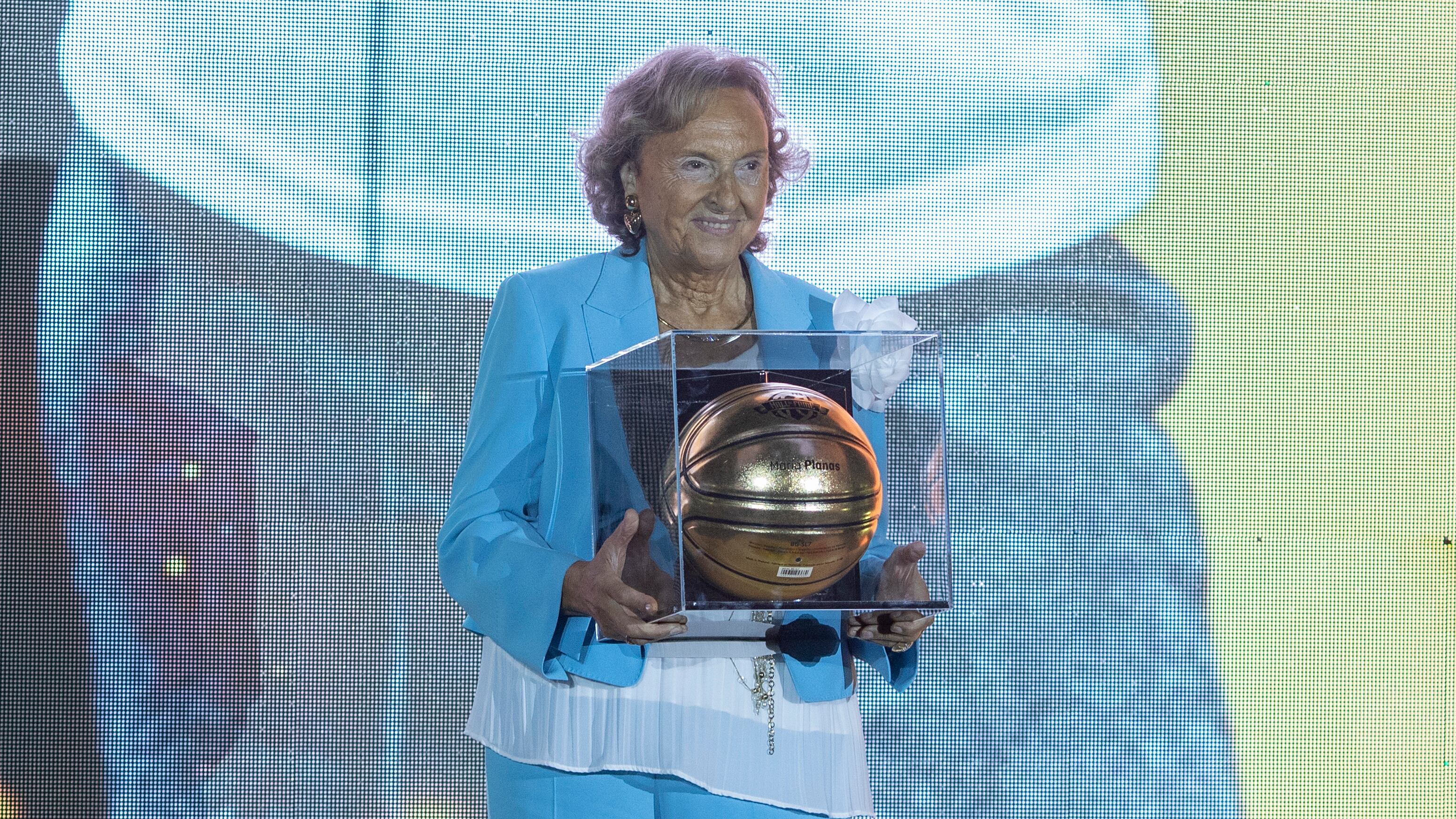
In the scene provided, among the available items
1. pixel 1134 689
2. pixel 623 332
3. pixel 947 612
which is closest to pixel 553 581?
pixel 623 332

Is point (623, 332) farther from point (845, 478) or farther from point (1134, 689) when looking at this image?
point (1134, 689)

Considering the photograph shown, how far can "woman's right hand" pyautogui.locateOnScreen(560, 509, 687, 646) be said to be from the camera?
1.20 meters

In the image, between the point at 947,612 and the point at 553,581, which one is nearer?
the point at 553,581

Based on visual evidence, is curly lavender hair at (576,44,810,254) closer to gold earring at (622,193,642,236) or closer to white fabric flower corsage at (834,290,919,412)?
gold earring at (622,193,642,236)

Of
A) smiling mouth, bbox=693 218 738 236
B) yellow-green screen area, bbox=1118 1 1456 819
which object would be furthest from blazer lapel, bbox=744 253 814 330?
yellow-green screen area, bbox=1118 1 1456 819

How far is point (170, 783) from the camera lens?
2.74 m

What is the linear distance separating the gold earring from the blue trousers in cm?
67

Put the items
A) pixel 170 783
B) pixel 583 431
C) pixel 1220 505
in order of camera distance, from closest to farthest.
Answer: pixel 583 431 → pixel 170 783 → pixel 1220 505

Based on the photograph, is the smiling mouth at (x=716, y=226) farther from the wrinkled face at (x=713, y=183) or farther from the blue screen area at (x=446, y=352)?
the blue screen area at (x=446, y=352)

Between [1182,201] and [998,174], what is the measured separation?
0.44 metres

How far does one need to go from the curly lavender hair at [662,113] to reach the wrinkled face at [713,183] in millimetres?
18

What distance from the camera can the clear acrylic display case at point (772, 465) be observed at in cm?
119

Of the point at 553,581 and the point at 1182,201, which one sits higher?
the point at 1182,201

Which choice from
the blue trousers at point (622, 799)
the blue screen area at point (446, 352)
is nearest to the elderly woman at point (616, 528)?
the blue trousers at point (622, 799)
